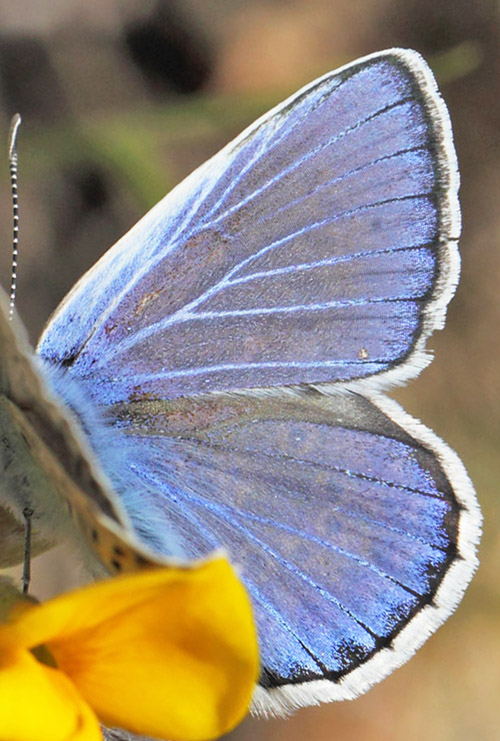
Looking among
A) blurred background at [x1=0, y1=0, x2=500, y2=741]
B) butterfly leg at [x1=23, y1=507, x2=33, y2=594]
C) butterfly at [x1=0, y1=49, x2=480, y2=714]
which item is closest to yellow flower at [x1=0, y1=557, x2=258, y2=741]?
butterfly leg at [x1=23, y1=507, x2=33, y2=594]

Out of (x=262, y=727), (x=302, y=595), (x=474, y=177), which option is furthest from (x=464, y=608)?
(x=302, y=595)

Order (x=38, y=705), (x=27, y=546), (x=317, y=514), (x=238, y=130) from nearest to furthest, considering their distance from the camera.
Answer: (x=38, y=705) < (x=27, y=546) < (x=317, y=514) < (x=238, y=130)

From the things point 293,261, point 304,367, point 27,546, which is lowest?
point 27,546

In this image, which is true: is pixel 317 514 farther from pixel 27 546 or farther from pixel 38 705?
pixel 38 705

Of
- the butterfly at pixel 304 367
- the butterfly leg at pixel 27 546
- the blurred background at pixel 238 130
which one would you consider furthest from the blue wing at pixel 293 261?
the blurred background at pixel 238 130

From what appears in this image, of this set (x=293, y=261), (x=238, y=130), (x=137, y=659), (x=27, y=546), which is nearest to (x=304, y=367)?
(x=293, y=261)

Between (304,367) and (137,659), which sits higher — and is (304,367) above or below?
above

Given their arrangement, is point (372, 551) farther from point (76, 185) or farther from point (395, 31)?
point (395, 31)
